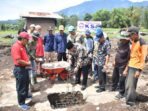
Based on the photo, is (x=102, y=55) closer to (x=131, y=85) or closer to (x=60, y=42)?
(x=131, y=85)

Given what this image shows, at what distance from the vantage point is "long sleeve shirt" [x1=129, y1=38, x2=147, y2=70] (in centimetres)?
834

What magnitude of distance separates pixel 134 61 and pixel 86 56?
8.26 feet

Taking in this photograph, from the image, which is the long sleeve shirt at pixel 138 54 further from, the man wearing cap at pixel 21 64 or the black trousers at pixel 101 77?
the man wearing cap at pixel 21 64

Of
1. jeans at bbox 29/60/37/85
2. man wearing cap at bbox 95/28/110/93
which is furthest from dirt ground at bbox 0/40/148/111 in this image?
man wearing cap at bbox 95/28/110/93

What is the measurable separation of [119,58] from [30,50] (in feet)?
10.7

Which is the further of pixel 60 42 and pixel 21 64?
pixel 60 42

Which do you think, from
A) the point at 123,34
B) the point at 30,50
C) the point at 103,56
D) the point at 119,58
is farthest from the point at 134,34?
the point at 30,50

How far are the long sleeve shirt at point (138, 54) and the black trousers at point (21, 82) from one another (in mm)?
2758

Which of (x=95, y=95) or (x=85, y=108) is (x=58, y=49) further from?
(x=85, y=108)

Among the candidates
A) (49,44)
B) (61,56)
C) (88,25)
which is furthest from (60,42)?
(88,25)

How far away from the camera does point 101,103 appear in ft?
30.7

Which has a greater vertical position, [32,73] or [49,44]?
[49,44]

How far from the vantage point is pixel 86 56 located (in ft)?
35.6

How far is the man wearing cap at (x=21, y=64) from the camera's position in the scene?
8812mm
